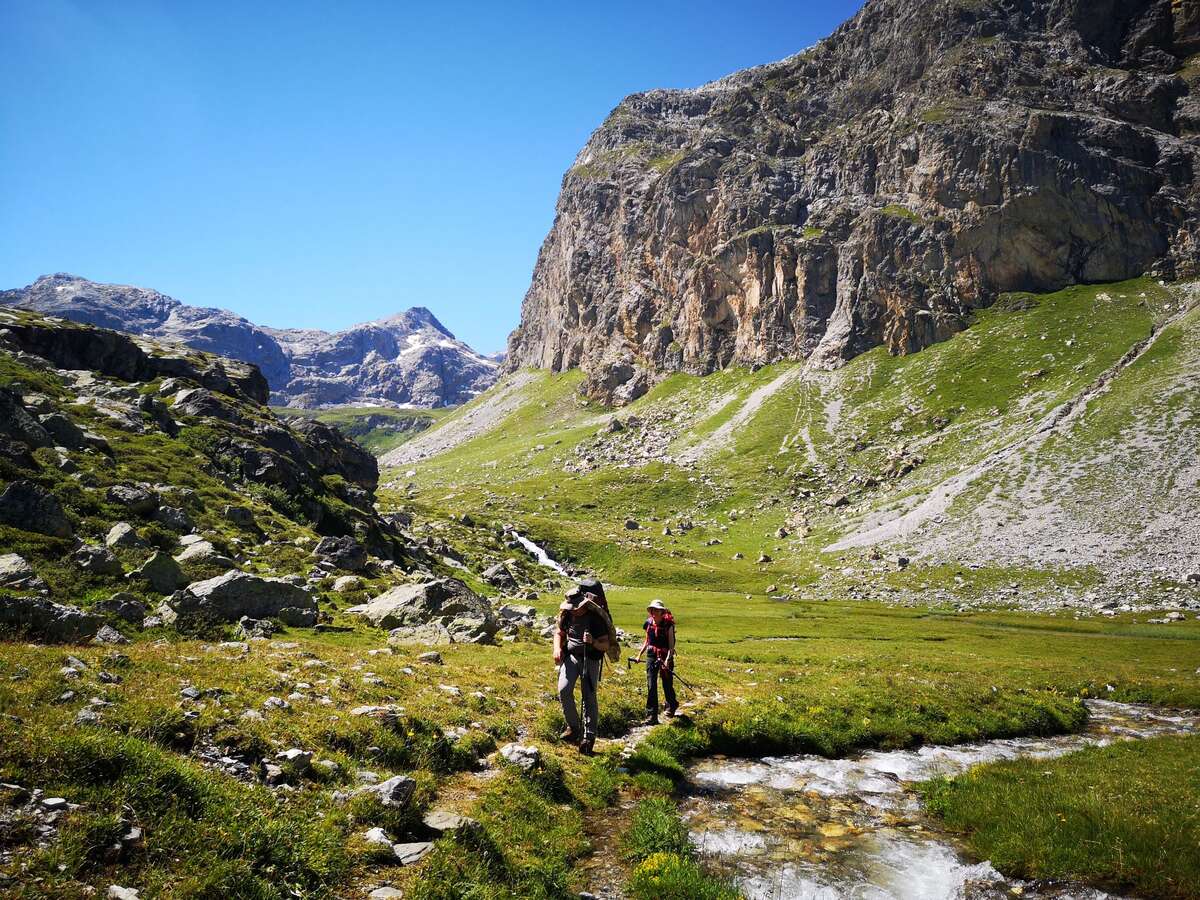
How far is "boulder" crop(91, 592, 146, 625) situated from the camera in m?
16.9

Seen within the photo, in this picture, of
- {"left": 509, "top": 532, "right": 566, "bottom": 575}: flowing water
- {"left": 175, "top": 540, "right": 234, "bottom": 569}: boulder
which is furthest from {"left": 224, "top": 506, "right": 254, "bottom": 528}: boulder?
{"left": 509, "top": 532, "right": 566, "bottom": 575}: flowing water

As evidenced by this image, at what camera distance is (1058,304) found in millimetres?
161000

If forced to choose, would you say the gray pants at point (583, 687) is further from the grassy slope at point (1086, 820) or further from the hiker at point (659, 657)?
the grassy slope at point (1086, 820)

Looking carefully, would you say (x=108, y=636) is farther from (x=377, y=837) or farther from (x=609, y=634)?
(x=609, y=634)

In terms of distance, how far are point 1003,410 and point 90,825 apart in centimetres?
15477

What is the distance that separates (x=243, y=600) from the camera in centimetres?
2114

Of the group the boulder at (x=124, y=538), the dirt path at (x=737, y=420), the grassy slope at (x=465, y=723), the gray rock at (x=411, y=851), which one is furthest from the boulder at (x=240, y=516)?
the dirt path at (x=737, y=420)

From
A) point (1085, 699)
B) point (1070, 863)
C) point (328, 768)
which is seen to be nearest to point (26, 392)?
point (328, 768)

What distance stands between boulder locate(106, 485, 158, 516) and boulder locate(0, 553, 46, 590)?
8796 mm

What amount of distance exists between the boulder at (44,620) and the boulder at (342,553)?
732 inches

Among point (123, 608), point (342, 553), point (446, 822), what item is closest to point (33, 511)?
point (123, 608)

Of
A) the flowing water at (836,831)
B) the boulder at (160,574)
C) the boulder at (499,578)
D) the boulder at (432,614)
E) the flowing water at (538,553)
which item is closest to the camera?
the flowing water at (836,831)

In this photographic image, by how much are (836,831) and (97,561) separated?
77.6ft

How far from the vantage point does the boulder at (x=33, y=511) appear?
1973 centimetres
